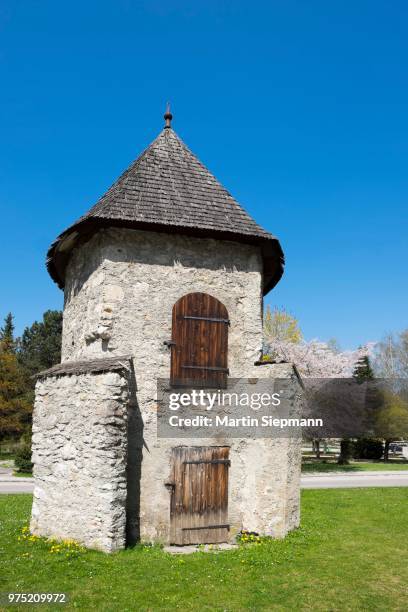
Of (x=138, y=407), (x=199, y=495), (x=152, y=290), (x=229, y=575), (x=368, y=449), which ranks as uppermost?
(x=152, y=290)

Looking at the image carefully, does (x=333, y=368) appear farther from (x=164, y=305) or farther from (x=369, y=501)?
(x=164, y=305)

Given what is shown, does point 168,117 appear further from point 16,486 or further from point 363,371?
point 363,371

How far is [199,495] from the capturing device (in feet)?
31.4

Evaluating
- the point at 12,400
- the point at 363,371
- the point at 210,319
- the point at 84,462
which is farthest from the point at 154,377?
the point at 363,371

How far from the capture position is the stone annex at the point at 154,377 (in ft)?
28.9

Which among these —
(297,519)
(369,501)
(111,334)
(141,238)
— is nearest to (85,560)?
(111,334)

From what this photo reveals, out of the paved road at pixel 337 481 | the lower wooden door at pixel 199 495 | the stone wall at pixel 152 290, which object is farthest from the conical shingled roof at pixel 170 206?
the paved road at pixel 337 481

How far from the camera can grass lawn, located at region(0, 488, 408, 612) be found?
6773 mm

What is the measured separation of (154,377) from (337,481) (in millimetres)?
15543

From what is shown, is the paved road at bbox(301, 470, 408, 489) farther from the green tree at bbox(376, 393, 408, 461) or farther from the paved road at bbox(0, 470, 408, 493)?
the green tree at bbox(376, 393, 408, 461)

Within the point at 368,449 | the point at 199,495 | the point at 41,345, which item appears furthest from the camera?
the point at 41,345

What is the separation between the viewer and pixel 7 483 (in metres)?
20.3

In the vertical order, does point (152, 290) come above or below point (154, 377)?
above

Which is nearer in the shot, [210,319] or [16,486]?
[210,319]
